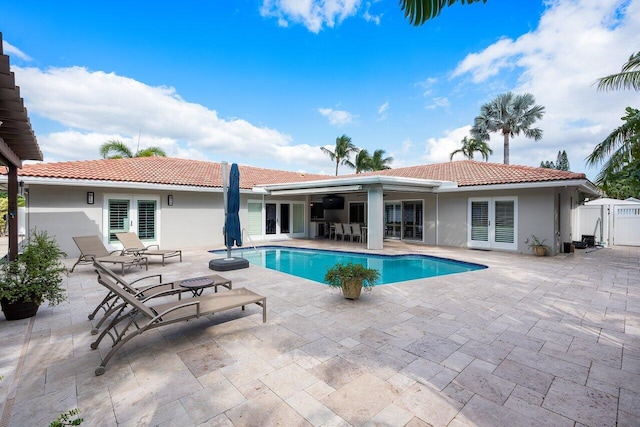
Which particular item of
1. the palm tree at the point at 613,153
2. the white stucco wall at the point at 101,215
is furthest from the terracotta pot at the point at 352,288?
the white stucco wall at the point at 101,215

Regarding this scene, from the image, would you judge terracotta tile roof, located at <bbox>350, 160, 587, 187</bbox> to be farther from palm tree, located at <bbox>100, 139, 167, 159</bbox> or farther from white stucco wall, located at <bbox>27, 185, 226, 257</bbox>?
palm tree, located at <bbox>100, 139, 167, 159</bbox>

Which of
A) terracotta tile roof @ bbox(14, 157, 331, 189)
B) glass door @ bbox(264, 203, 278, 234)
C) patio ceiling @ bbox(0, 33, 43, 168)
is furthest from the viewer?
glass door @ bbox(264, 203, 278, 234)

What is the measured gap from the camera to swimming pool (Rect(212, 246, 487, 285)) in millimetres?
11024

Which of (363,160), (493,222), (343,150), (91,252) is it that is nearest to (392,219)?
(493,222)

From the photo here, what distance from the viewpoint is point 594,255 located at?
45.5ft

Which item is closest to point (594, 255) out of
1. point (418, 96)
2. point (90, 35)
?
point (418, 96)

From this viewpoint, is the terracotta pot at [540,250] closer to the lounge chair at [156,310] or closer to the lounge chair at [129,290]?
the lounge chair at [156,310]

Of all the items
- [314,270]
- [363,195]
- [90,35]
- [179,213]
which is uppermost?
[90,35]

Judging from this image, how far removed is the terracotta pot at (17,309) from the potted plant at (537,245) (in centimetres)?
1705

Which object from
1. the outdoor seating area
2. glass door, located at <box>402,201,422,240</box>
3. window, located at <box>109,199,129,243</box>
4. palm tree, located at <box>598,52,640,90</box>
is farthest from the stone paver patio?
the outdoor seating area

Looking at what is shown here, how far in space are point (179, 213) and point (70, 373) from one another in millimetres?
12836

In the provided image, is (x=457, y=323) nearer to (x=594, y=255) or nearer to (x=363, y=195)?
(x=594, y=255)

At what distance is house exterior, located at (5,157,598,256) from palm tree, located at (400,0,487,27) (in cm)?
1224

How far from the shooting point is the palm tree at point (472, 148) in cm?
3391
